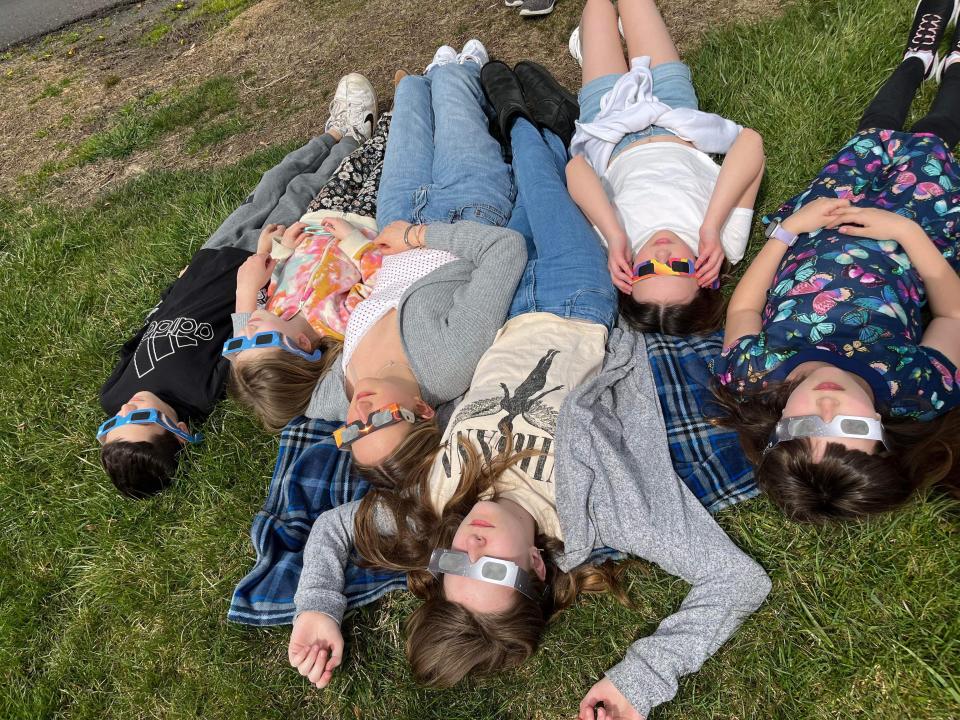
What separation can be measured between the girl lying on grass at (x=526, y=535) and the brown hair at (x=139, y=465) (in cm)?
109

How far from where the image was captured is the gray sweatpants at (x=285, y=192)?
14.5 feet

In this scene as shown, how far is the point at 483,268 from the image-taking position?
130 inches

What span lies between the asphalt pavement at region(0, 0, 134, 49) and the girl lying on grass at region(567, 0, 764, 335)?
6.45 metres

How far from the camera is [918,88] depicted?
12.0ft

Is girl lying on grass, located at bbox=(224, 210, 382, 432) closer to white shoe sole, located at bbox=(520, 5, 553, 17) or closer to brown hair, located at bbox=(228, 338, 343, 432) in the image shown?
brown hair, located at bbox=(228, 338, 343, 432)

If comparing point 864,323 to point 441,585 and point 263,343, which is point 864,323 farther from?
point 263,343

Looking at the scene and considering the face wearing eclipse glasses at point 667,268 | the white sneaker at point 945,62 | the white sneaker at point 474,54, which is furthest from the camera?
the white sneaker at point 474,54

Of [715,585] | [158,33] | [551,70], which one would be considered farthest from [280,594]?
[158,33]

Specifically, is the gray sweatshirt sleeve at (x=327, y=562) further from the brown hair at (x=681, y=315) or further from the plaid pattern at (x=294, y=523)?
the brown hair at (x=681, y=315)

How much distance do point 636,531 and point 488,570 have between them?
66 centimetres

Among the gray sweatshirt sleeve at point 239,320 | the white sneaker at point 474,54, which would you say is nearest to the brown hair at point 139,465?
the gray sweatshirt sleeve at point 239,320

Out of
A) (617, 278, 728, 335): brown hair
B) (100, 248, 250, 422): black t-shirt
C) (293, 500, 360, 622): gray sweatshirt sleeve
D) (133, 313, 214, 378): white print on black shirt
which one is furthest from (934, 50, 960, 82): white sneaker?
(133, 313, 214, 378): white print on black shirt

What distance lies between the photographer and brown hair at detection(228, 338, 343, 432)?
334cm

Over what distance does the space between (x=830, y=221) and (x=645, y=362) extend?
1.11 metres
